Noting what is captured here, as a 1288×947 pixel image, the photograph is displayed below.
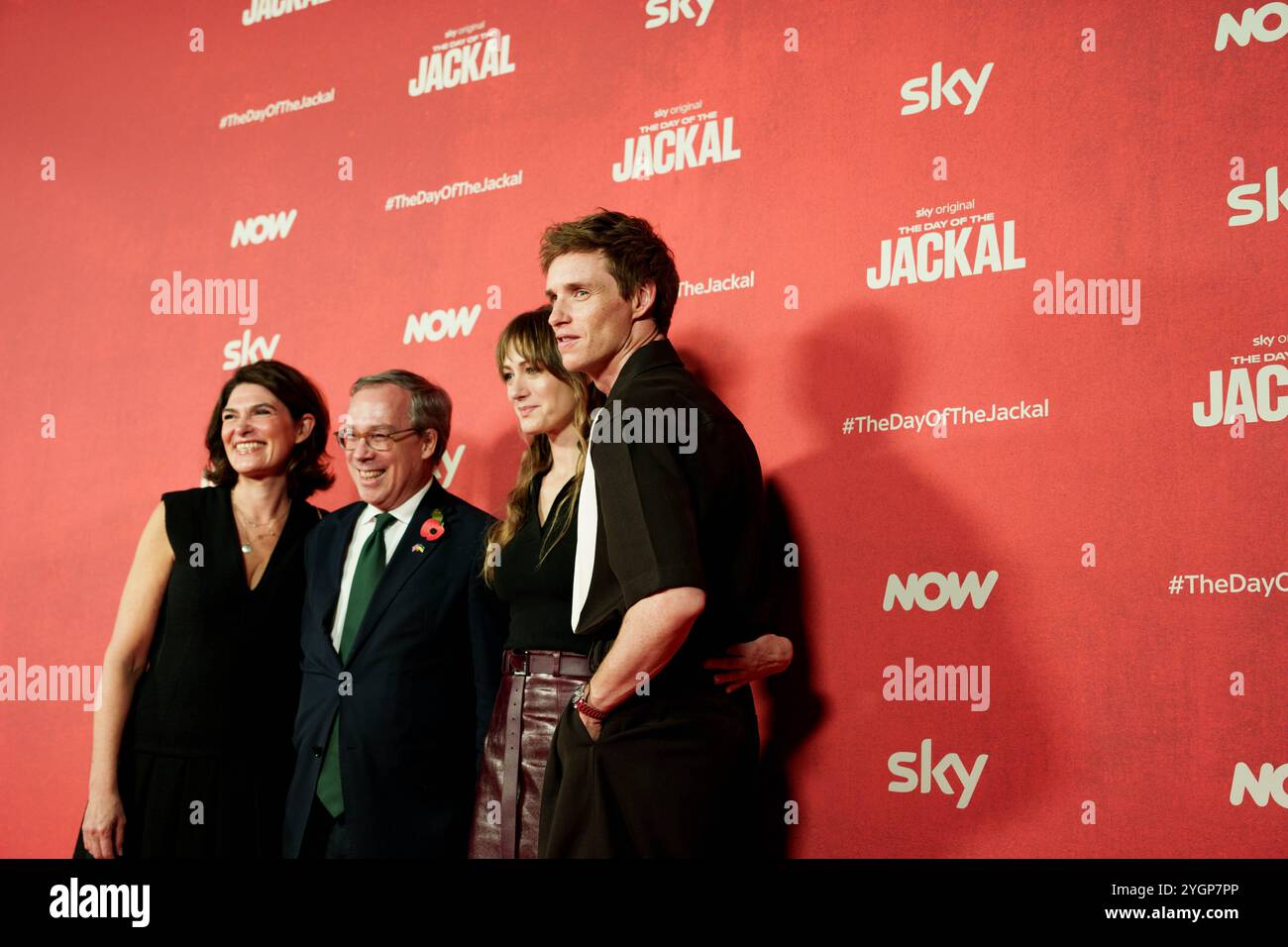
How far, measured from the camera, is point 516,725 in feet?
7.98

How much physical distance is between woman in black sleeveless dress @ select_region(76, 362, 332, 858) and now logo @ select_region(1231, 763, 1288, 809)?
2078mm

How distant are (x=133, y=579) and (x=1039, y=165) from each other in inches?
92.4

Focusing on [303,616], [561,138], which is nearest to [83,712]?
[303,616]

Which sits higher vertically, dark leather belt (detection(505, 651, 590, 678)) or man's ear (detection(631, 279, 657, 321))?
man's ear (detection(631, 279, 657, 321))

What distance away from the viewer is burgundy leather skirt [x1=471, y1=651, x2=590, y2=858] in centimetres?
239

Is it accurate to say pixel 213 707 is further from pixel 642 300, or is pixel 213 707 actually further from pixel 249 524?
pixel 642 300

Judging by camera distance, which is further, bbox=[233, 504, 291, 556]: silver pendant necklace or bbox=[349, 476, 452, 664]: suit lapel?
bbox=[233, 504, 291, 556]: silver pendant necklace

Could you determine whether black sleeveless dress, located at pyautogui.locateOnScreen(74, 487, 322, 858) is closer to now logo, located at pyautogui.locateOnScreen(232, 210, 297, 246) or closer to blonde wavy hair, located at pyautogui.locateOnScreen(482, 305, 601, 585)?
blonde wavy hair, located at pyautogui.locateOnScreen(482, 305, 601, 585)

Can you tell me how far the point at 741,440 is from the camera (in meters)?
2.20

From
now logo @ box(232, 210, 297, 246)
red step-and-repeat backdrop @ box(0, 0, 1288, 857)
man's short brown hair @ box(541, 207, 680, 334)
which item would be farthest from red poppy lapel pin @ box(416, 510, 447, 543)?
now logo @ box(232, 210, 297, 246)


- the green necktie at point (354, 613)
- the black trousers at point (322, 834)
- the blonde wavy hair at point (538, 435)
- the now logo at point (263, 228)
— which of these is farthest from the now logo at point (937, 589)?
the now logo at point (263, 228)

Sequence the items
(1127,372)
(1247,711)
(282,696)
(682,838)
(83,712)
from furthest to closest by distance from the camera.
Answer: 1. (83,712)
2. (282,696)
3. (1127,372)
4. (1247,711)
5. (682,838)

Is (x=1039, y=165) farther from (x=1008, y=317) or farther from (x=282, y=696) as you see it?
(x=282, y=696)

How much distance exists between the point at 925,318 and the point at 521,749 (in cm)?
131
